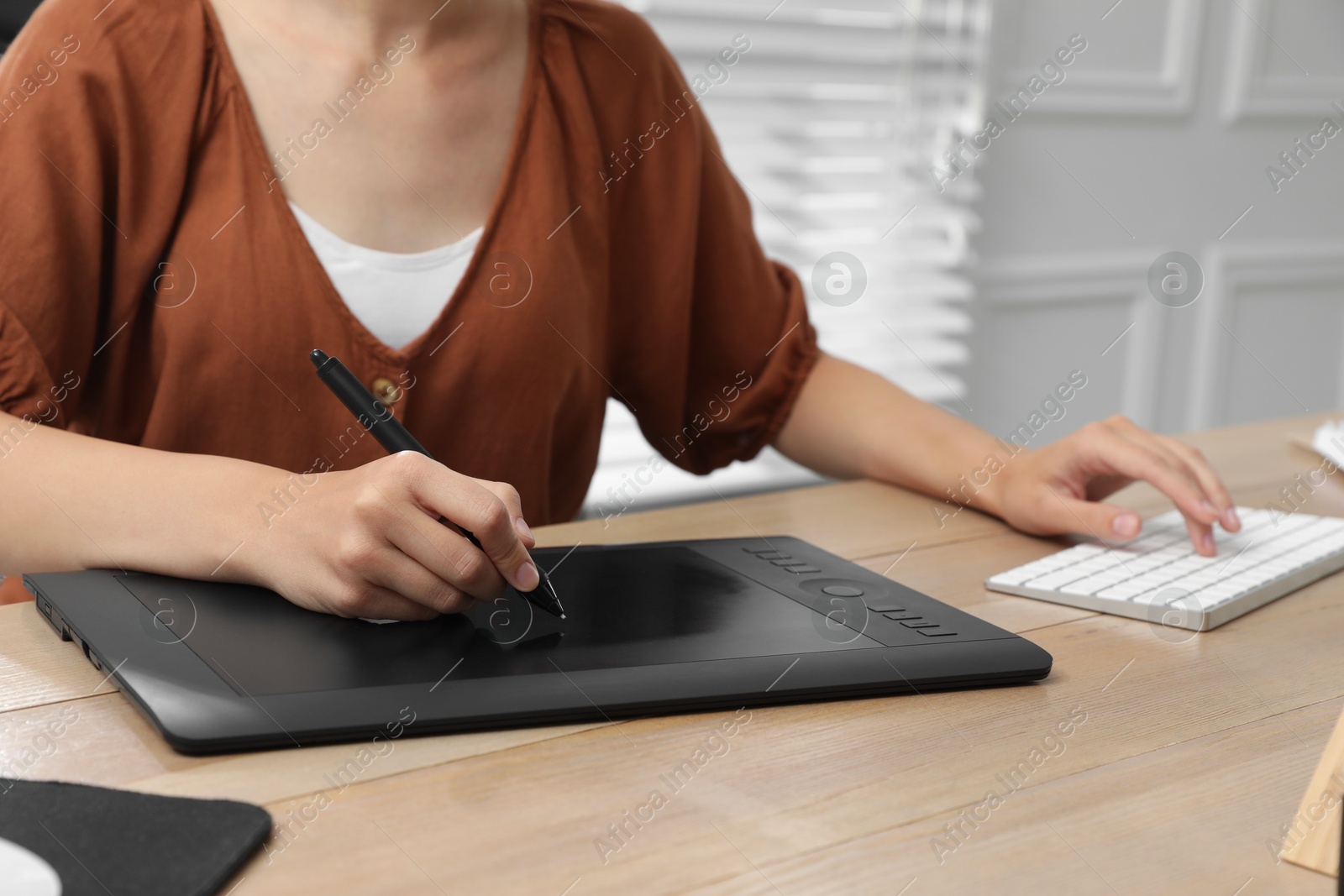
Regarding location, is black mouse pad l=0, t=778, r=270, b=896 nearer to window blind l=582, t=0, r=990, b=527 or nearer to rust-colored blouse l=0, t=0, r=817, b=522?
rust-colored blouse l=0, t=0, r=817, b=522

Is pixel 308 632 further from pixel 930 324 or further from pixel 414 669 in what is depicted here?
pixel 930 324

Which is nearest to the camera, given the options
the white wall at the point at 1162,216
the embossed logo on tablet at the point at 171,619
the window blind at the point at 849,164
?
the embossed logo on tablet at the point at 171,619

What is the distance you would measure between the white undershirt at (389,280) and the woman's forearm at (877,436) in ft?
1.06

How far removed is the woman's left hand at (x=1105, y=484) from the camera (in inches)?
30.3

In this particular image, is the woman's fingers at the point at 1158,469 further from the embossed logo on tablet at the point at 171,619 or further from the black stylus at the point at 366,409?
the embossed logo on tablet at the point at 171,619

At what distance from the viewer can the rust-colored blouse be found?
0.80 meters

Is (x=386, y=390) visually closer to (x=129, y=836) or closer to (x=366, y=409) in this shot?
(x=366, y=409)

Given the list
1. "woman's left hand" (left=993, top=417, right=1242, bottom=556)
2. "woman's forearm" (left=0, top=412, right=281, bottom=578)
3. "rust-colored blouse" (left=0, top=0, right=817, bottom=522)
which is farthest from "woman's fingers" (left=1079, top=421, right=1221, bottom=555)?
"woman's forearm" (left=0, top=412, right=281, bottom=578)

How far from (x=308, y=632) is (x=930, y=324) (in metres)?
1.83

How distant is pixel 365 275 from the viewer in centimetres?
87

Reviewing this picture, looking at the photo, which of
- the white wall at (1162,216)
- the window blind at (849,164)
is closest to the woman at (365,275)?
the window blind at (849,164)

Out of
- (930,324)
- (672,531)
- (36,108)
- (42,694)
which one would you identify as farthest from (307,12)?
(930,324)

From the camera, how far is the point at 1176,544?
0.78m

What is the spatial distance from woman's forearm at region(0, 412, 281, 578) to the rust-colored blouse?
0.09 meters
